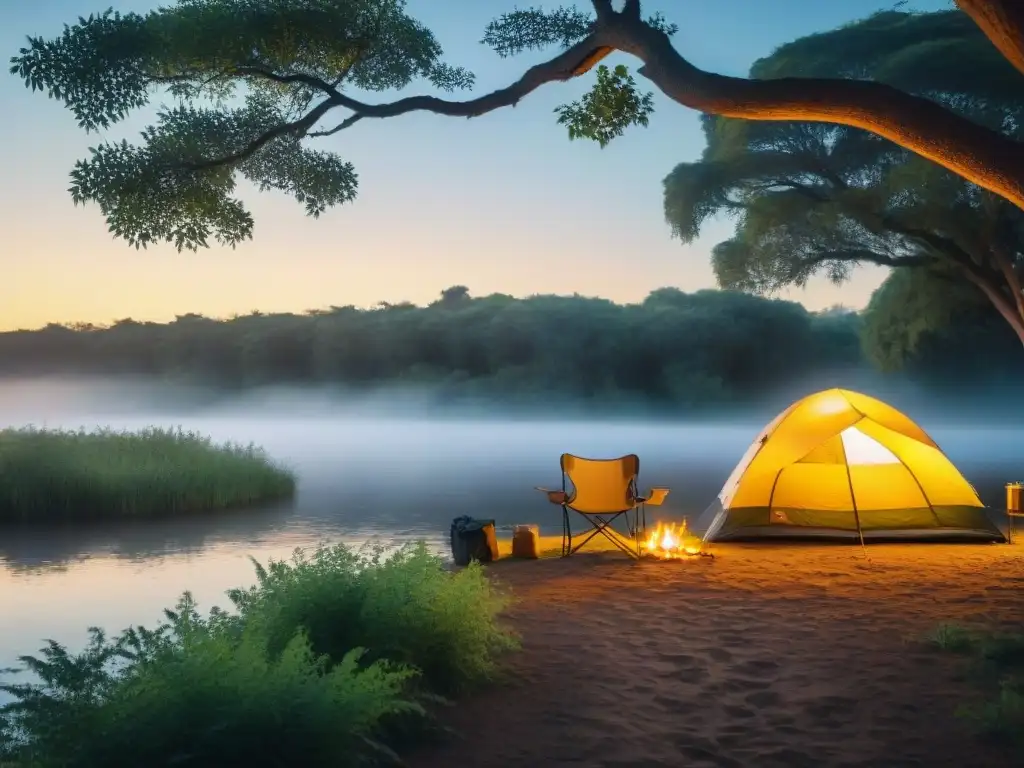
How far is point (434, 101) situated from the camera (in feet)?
21.0

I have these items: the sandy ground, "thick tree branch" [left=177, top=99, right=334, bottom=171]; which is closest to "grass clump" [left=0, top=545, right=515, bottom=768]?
the sandy ground

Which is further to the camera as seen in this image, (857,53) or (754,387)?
(754,387)

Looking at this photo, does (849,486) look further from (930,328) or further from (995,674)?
(930,328)

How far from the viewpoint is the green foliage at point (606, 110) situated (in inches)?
272

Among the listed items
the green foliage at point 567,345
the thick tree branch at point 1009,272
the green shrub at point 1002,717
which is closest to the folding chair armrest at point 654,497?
the green shrub at point 1002,717

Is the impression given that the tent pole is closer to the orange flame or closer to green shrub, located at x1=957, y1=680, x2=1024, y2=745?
→ the orange flame

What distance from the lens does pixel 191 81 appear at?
7473 mm

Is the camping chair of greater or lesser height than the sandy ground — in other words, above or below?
above

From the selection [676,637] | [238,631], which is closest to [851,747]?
[676,637]

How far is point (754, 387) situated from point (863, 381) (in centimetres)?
584

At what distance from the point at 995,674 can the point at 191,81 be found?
6815 mm

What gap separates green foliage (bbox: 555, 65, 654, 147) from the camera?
6898mm

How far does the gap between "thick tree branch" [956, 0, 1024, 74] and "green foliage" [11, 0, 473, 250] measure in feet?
14.8

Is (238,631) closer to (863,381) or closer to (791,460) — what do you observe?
(791,460)
